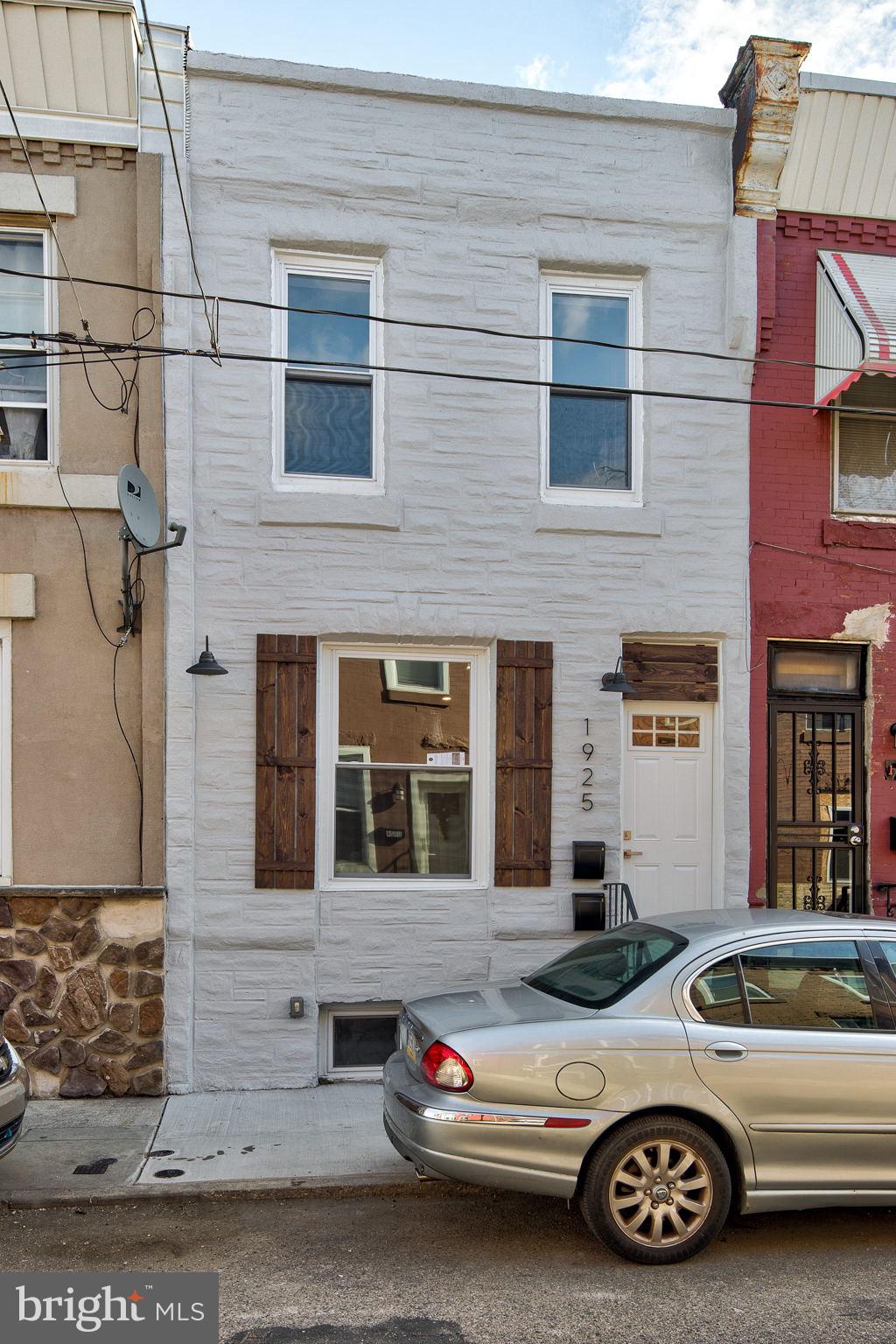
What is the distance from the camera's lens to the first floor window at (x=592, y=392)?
8.25 meters

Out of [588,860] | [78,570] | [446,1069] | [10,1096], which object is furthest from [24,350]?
[446,1069]

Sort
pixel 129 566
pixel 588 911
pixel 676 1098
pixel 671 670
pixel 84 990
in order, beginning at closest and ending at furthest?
pixel 676 1098
pixel 84 990
pixel 129 566
pixel 588 911
pixel 671 670

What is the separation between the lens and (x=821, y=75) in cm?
834

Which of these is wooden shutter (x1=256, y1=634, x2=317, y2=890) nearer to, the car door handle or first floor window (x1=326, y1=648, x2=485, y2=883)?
first floor window (x1=326, y1=648, x2=485, y2=883)

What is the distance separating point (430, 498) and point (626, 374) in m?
1.89

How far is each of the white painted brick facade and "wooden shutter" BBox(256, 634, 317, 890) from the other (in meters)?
0.11

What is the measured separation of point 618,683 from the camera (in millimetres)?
7703

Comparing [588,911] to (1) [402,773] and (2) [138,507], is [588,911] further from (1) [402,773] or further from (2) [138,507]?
(2) [138,507]

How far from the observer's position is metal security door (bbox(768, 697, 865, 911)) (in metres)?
8.42

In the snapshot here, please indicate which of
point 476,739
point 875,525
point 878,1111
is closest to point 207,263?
point 476,739

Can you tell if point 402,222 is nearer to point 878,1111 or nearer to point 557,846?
point 557,846

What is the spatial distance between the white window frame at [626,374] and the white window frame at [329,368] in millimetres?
1209

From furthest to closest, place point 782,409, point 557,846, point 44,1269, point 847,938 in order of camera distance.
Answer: point 782,409, point 557,846, point 847,938, point 44,1269

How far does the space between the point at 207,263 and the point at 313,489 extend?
172 centimetres
